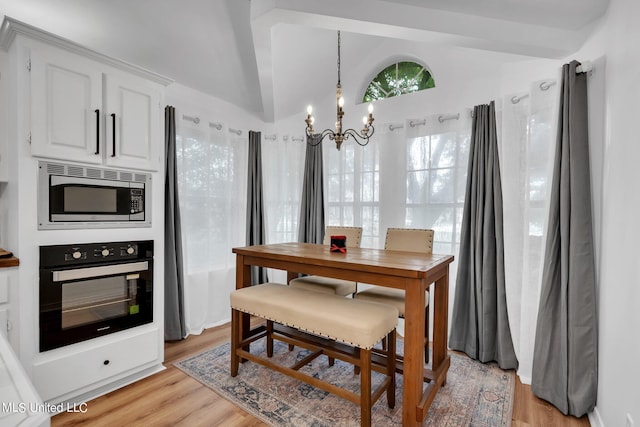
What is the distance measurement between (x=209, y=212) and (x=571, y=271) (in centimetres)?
307

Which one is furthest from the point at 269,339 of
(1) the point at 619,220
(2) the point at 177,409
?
(1) the point at 619,220

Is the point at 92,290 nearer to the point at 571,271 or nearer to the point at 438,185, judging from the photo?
the point at 438,185

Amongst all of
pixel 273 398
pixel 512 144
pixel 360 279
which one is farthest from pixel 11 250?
pixel 512 144

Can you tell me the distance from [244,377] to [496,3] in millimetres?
3007

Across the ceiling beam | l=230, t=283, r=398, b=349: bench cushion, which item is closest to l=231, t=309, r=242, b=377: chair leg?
l=230, t=283, r=398, b=349: bench cushion

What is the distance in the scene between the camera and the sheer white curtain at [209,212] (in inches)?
123

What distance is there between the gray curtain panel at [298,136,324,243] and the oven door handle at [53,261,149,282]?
6.01 feet

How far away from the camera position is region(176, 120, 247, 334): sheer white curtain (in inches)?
123

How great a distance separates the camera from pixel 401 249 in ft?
8.96

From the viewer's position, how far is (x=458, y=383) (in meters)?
2.27

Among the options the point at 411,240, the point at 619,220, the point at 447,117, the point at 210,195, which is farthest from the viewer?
the point at 210,195

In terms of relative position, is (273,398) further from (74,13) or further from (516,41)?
(74,13)

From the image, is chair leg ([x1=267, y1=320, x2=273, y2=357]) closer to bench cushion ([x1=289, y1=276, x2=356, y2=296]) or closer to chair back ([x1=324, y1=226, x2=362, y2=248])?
bench cushion ([x1=289, y1=276, x2=356, y2=296])

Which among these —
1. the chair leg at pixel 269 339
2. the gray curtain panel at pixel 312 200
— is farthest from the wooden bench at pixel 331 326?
the gray curtain panel at pixel 312 200
